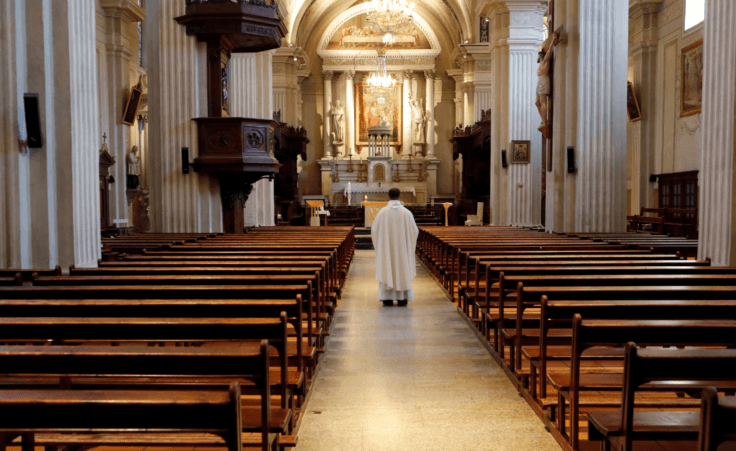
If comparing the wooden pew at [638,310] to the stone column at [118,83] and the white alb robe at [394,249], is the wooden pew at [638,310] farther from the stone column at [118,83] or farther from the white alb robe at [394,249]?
the stone column at [118,83]

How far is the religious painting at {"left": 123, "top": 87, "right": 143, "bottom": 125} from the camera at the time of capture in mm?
18141

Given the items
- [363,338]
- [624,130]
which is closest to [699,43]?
[624,130]

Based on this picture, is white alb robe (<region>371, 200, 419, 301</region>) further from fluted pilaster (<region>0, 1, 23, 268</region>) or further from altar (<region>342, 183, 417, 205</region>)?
altar (<region>342, 183, 417, 205</region>)

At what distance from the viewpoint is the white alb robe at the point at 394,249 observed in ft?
24.8

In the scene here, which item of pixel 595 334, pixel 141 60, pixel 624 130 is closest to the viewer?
pixel 595 334

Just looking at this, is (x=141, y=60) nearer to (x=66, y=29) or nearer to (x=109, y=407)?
(x=66, y=29)

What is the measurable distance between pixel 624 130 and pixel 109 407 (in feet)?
31.5

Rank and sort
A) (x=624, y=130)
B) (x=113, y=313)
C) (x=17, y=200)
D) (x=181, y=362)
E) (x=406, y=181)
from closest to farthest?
(x=181, y=362), (x=113, y=313), (x=17, y=200), (x=624, y=130), (x=406, y=181)

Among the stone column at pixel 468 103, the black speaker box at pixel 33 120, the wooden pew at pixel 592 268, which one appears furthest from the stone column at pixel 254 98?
the stone column at pixel 468 103

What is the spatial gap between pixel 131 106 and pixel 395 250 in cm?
1366

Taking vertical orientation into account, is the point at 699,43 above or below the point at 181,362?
above

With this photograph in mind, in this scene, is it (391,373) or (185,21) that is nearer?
(391,373)

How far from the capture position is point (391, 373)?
465cm

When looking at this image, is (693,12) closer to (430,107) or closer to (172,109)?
(172,109)
